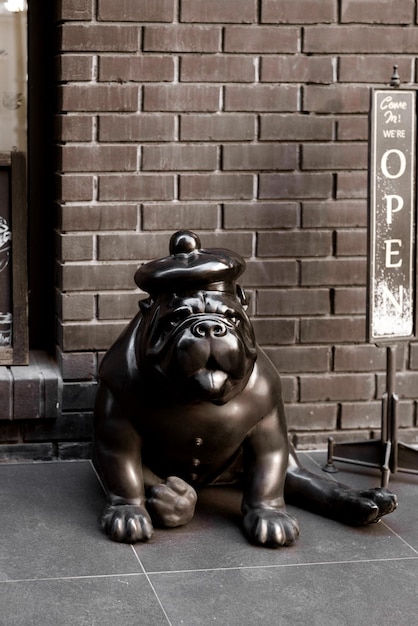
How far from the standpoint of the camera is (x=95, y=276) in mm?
4547

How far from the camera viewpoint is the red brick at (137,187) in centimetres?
451

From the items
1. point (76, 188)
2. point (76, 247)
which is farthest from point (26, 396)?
point (76, 188)

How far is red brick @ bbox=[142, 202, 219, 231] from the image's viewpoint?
4551 millimetres

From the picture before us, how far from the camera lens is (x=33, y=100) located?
15.5ft

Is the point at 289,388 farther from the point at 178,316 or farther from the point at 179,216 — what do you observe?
the point at 178,316

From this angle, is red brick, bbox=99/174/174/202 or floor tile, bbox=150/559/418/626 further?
red brick, bbox=99/174/174/202

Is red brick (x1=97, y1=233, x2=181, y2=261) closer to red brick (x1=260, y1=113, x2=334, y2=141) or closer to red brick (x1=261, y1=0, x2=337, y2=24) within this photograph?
red brick (x1=260, y1=113, x2=334, y2=141)

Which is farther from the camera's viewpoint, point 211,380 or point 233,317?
point 233,317

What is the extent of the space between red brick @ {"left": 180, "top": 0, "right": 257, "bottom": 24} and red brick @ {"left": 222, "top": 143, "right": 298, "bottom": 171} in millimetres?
508

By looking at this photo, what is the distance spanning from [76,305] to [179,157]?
0.74m

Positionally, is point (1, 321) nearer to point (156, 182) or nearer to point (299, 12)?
point (156, 182)

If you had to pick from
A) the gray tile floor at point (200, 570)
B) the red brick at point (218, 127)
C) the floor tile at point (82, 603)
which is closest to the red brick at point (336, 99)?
the red brick at point (218, 127)

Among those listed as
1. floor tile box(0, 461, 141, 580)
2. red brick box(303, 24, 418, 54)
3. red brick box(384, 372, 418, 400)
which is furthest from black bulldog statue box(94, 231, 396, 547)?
red brick box(303, 24, 418, 54)

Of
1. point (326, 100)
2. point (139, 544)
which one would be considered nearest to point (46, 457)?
point (139, 544)
